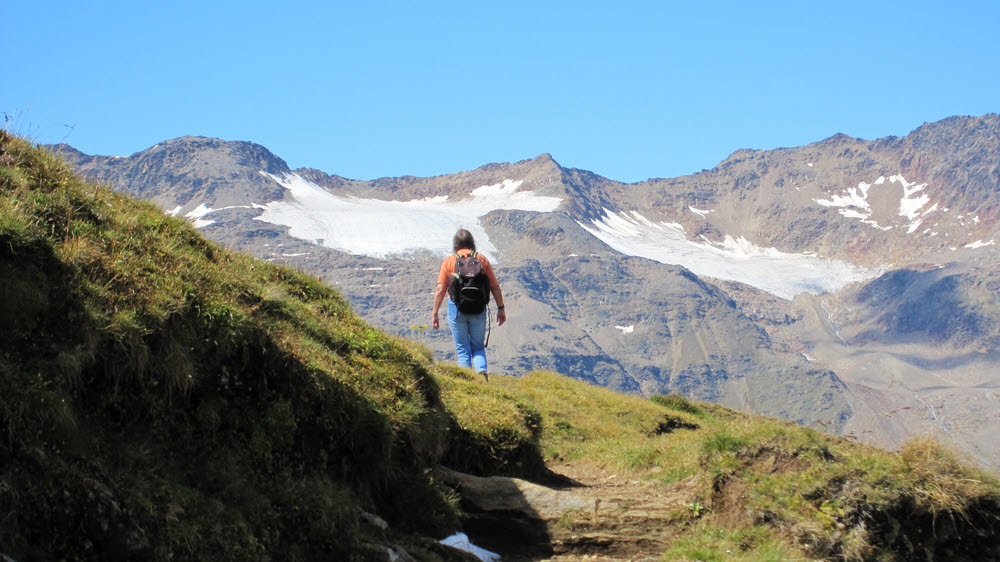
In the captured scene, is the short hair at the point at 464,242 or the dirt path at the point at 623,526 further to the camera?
the short hair at the point at 464,242

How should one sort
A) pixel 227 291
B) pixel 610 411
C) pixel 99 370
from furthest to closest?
pixel 610 411 < pixel 227 291 < pixel 99 370

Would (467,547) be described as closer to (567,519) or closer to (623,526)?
(567,519)

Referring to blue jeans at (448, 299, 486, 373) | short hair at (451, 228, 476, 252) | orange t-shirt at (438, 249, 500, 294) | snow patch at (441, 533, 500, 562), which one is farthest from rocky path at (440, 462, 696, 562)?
short hair at (451, 228, 476, 252)

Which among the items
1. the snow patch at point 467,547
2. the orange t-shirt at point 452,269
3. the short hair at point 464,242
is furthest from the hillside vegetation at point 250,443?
the short hair at point 464,242

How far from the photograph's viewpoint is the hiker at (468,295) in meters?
16.3

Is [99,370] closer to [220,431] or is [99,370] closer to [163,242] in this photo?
[220,431]

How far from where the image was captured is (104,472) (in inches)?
237

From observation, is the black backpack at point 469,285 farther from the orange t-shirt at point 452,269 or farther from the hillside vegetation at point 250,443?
the hillside vegetation at point 250,443

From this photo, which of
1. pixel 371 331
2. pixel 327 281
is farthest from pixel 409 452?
pixel 327 281

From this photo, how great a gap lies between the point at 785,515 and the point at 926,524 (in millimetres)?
1450

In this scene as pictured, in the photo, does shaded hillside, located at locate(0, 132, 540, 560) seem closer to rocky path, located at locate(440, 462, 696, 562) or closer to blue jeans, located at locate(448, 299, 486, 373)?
rocky path, located at locate(440, 462, 696, 562)

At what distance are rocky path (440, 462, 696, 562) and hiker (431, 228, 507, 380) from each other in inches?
232

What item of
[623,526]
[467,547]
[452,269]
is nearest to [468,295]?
[452,269]

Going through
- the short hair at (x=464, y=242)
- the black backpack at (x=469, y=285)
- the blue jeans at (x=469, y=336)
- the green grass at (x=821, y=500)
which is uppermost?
the short hair at (x=464, y=242)
